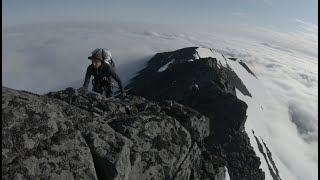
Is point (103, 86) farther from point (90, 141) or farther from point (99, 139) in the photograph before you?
point (90, 141)

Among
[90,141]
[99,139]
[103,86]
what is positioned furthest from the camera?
[103,86]

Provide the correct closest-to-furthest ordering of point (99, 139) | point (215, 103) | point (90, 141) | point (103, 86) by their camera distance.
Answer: point (90, 141) → point (99, 139) → point (103, 86) → point (215, 103)

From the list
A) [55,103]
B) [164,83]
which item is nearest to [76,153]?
[55,103]

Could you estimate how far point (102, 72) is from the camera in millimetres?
19109

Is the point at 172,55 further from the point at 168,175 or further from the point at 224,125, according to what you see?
→ the point at 168,175

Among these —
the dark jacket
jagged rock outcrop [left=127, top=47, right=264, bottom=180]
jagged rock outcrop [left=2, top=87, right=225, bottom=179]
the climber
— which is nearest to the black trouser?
the climber

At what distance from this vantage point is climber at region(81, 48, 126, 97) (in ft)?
59.1

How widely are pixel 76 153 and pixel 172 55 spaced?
15162 cm

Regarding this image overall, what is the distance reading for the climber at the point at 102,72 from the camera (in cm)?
1801

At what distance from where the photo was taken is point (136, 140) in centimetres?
1392

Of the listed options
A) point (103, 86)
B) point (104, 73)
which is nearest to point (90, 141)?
point (104, 73)

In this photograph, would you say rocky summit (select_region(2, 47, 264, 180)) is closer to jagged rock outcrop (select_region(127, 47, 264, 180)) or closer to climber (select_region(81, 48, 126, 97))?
climber (select_region(81, 48, 126, 97))

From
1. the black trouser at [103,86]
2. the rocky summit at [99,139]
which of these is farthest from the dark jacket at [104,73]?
the rocky summit at [99,139]

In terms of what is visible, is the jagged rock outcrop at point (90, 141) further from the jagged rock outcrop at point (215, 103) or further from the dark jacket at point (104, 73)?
the jagged rock outcrop at point (215, 103)
